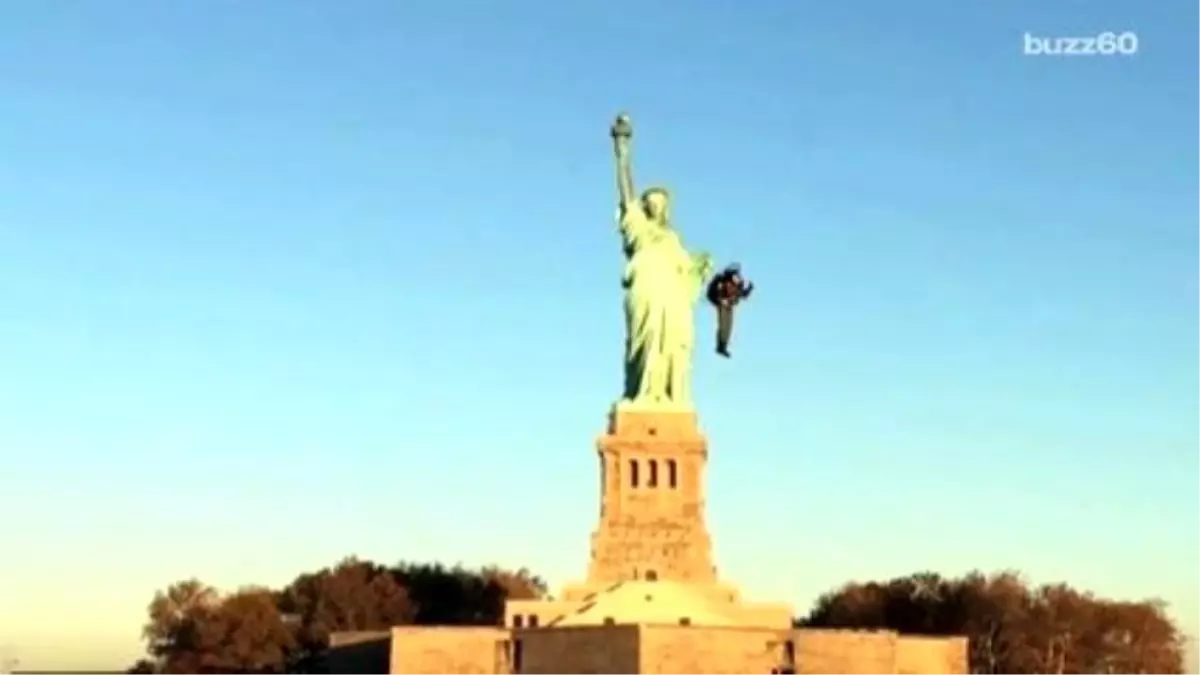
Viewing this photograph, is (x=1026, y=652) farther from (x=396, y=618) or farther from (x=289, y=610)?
(x=289, y=610)

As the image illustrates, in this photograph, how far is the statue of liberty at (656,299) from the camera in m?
52.0

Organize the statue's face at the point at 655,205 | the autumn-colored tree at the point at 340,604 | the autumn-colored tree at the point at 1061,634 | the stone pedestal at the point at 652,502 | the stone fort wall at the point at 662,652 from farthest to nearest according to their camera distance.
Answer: the autumn-colored tree at the point at 340,604
the autumn-colored tree at the point at 1061,634
the statue's face at the point at 655,205
the stone pedestal at the point at 652,502
the stone fort wall at the point at 662,652

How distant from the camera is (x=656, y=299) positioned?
52.1m

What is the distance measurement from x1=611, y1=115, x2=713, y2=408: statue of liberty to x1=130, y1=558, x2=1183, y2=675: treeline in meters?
18.7

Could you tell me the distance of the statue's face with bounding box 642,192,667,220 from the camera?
5303 centimetres

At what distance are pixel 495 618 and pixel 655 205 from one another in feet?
89.9

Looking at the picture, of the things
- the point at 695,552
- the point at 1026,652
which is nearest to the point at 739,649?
the point at 695,552

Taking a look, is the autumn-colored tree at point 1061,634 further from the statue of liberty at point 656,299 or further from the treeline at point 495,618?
the statue of liberty at point 656,299

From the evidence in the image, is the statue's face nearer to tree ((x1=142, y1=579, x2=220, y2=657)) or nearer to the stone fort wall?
the stone fort wall

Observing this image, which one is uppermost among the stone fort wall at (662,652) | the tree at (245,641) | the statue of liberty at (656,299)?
the statue of liberty at (656,299)


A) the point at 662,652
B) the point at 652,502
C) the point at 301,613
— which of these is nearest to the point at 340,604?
the point at 301,613

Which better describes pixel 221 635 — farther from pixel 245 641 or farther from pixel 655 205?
pixel 655 205

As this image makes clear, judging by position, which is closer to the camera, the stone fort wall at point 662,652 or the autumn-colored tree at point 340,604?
the stone fort wall at point 662,652

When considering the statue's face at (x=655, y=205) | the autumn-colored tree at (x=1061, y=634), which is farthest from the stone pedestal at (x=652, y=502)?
the autumn-colored tree at (x=1061, y=634)
